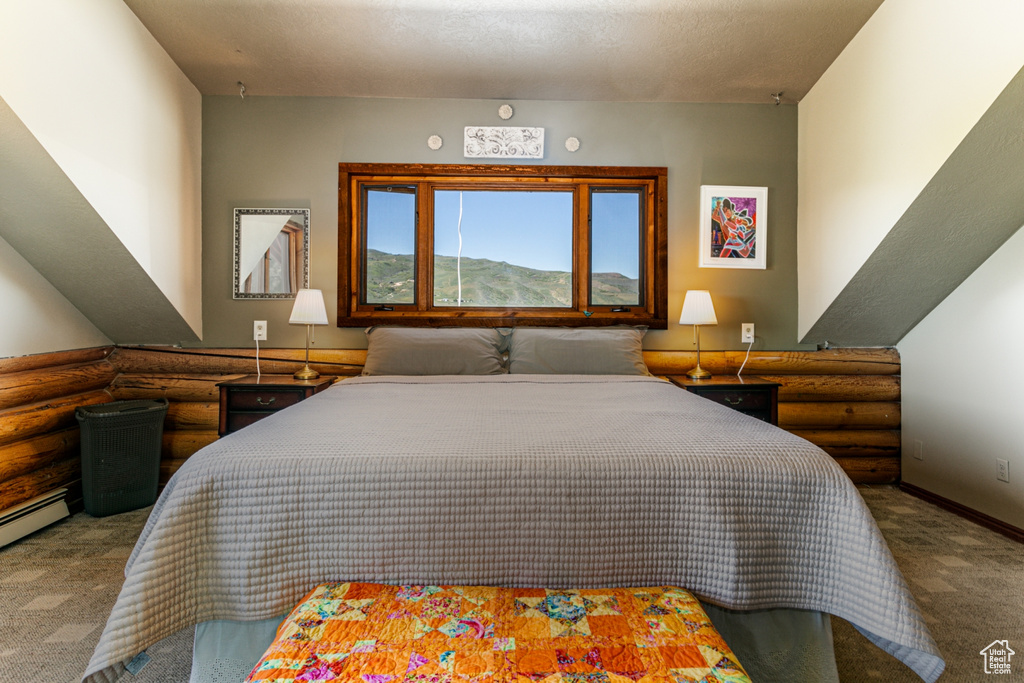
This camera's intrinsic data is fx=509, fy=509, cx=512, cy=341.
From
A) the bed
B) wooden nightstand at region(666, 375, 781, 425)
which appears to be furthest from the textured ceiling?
the bed

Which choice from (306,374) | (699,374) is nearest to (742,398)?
(699,374)

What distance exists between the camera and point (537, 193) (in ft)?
10.9

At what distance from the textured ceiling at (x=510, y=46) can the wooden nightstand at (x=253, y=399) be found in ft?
5.85

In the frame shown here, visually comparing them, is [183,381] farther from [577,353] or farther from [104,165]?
[577,353]

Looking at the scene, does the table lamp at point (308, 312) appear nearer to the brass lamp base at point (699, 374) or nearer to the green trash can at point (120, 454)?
the green trash can at point (120, 454)

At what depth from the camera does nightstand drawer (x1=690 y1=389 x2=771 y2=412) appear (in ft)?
9.52

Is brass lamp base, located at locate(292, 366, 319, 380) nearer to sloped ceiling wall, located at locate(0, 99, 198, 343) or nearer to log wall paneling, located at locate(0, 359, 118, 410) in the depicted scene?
Answer: sloped ceiling wall, located at locate(0, 99, 198, 343)

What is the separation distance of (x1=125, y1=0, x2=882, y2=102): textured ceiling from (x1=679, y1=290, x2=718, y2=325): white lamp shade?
1250 millimetres

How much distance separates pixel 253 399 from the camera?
110 inches

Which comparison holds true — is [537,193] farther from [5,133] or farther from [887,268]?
[5,133]

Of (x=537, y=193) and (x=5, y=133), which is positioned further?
(x=537, y=193)

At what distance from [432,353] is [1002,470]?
290cm

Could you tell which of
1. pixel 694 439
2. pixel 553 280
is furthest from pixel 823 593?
pixel 553 280

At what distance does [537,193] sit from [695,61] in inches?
44.9
